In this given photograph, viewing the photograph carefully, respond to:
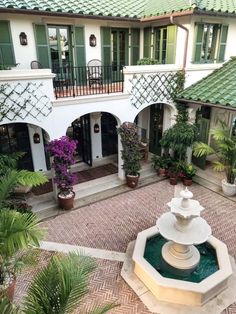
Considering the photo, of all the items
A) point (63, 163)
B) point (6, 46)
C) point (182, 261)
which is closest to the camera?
point (182, 261)

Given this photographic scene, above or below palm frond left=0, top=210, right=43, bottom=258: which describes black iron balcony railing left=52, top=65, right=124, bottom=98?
above

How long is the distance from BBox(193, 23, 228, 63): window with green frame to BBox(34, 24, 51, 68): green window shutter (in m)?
6.29

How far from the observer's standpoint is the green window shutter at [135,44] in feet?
41.6

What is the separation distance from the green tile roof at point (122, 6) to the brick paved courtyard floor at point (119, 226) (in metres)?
7.37

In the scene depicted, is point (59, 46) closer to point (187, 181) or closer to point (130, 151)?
point (130, 151)

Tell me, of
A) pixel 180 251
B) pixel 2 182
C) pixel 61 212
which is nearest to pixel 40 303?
pixel 2 182

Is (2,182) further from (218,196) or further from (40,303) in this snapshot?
(218,196)

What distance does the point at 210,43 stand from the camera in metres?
12.1

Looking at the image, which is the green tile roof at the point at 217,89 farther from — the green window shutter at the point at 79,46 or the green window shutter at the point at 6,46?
the green window shutter at the point at 6,46

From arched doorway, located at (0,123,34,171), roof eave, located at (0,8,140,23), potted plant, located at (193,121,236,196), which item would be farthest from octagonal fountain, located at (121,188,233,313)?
roof eave, located at (0,8,140,23)

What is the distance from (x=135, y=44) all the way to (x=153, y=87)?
10.8 feet

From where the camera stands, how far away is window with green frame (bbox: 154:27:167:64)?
477 inches

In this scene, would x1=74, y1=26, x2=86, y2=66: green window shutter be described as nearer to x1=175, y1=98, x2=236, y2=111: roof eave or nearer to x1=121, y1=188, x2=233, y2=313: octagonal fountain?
x1=175, y1=98, x2=236, y2=111: roof eave

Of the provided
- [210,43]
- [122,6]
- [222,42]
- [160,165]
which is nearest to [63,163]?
[160,165]
